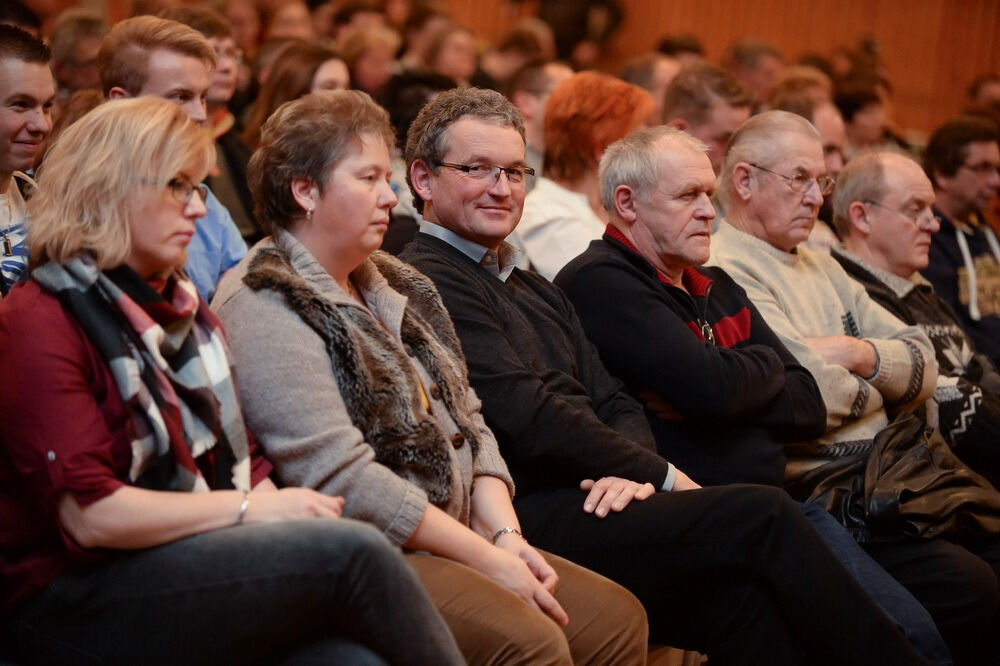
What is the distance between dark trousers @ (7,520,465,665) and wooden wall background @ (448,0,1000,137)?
690 centimetres

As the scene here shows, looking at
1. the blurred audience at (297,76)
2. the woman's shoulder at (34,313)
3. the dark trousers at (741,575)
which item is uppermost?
the woman's shoulder at (34,313)

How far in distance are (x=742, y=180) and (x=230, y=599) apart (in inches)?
76.7

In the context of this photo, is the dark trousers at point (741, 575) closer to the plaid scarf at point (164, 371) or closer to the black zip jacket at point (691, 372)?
the black zip jacket at point (691, 372)

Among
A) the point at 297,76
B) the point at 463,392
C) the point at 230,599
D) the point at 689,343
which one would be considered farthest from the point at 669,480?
the point at 297,76

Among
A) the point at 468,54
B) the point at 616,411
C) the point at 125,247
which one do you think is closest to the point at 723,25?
the point at 468,54

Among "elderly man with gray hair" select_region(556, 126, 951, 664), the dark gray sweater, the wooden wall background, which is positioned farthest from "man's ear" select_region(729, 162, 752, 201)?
the wooden wall background

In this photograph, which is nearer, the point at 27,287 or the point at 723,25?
the point at 27,287

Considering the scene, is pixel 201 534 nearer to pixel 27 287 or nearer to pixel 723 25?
pixel 27 287

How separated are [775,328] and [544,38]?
4464 mm

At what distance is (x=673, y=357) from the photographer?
2.48m

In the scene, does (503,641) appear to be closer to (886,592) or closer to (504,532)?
(504,532)

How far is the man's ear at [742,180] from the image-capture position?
3133 mm

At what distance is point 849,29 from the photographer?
8.58 meters

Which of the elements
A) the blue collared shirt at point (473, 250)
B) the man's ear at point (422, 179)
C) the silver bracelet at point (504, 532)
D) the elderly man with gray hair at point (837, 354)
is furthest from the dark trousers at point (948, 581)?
the man's ear at point (422, 179)
